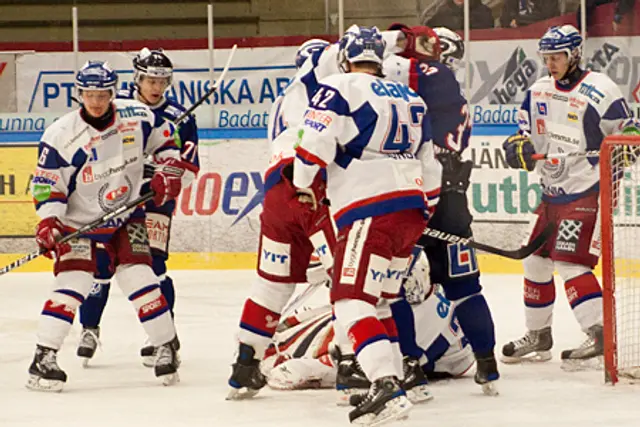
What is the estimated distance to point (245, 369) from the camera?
4219mm

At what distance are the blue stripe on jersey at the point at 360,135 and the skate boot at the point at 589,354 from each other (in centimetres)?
153

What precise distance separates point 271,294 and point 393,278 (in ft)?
1.76

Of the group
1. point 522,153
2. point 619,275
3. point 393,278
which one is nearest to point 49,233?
point 393,278

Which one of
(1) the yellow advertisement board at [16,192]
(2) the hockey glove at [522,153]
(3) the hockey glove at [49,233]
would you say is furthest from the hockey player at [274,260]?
(1) the yellow advertisement board at [16,192]

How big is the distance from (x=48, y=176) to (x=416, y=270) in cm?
132

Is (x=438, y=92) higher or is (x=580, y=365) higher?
(x=438, y=92)

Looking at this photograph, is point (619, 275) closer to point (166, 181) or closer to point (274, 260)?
point (274, 260)

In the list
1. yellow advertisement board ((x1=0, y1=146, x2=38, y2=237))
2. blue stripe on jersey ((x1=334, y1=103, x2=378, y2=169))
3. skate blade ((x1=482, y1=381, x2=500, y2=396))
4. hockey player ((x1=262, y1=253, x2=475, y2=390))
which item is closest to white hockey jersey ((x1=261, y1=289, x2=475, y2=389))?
hockey player ((x1=262, y1=253, x2=475, y2=390))

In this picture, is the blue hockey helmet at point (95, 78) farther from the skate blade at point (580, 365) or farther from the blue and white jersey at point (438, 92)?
the skate blade at point (580, 365)

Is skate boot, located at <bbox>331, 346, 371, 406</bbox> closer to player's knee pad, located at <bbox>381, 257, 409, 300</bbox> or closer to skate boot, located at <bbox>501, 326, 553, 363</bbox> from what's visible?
player's knee pad, located at <bbox>381, 257, 409, 300</bbox>

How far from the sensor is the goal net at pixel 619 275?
4.34 meters

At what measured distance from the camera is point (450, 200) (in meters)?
4.27

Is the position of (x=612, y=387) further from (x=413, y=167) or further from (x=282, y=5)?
(x=282, y=5)

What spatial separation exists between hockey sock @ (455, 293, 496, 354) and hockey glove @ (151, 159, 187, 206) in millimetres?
1141
